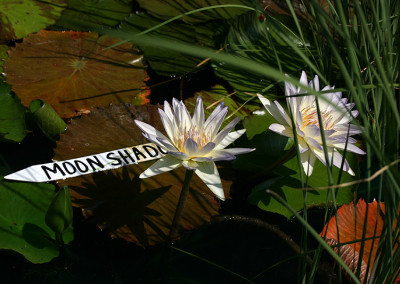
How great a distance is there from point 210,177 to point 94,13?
1.22m

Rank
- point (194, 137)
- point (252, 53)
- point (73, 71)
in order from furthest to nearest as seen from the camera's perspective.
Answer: point (252, 53)
point (73, 71)
point (194, 137)

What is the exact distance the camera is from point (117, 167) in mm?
1351

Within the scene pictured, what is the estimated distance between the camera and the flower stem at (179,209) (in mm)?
1158

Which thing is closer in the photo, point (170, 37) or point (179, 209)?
point (179, 209)

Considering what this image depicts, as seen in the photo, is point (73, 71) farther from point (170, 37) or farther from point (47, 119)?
point (170, 37)

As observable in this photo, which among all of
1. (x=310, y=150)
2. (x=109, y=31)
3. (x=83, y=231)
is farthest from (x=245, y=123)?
(x=109, y=31)

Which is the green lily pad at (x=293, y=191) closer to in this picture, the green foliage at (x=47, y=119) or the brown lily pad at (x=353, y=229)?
the brown lily pad at (x=353, y=229)

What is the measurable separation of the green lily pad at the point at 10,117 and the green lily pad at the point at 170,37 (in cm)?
59

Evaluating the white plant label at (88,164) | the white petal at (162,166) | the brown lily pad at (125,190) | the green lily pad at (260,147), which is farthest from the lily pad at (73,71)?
the white petal at (162,166)

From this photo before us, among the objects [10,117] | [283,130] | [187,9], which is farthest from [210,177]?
[187,9]

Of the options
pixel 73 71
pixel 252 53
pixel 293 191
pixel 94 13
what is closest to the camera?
pixel 293 191

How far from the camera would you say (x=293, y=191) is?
4.67 feet

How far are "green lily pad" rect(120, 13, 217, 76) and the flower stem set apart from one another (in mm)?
775

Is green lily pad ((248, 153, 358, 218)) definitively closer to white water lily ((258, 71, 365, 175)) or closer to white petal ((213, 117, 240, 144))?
white water lily ((258, 71, 365, 175))
